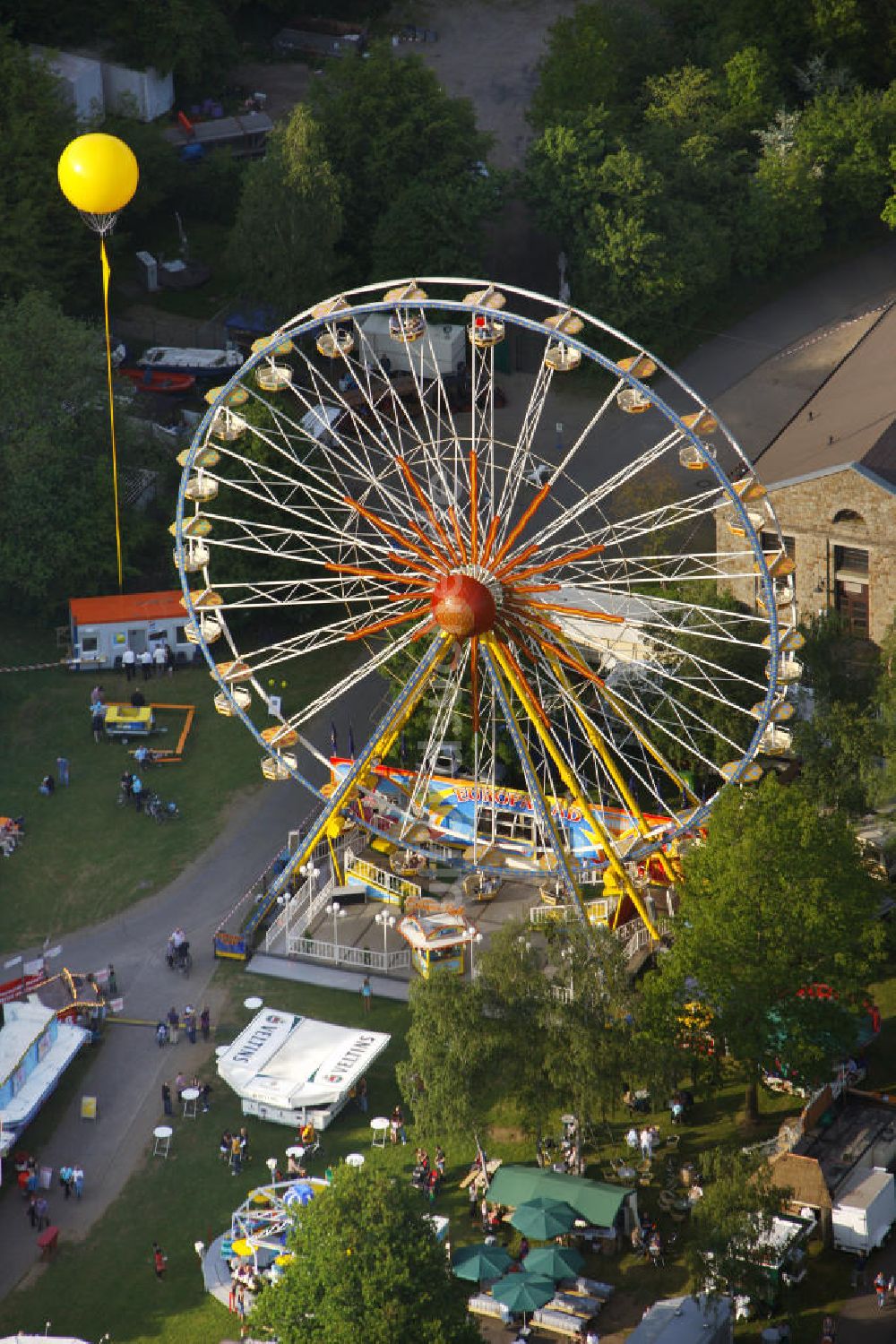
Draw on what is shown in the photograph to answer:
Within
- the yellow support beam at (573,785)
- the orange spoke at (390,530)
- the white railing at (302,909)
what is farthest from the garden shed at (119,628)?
the yellow support beam at (573,785)

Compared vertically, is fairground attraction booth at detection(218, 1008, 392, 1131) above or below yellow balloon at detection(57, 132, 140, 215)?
below

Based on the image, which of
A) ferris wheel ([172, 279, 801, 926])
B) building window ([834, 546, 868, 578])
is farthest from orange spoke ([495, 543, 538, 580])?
building window ([834, 546, 868, 578])

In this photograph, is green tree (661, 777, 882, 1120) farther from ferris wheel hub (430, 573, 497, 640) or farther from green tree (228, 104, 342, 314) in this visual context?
green tree (228, 104, 342, 314)

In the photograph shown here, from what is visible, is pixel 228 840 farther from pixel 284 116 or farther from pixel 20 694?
pixel 284 116

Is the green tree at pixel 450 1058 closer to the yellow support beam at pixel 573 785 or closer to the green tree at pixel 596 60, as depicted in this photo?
the yellow support beam at pixel 573 785

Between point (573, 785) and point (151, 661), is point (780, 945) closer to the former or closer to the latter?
point (573, 785)

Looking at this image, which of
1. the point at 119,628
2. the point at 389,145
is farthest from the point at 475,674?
the point at 389,145

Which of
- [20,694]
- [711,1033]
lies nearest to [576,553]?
[711,1033]
